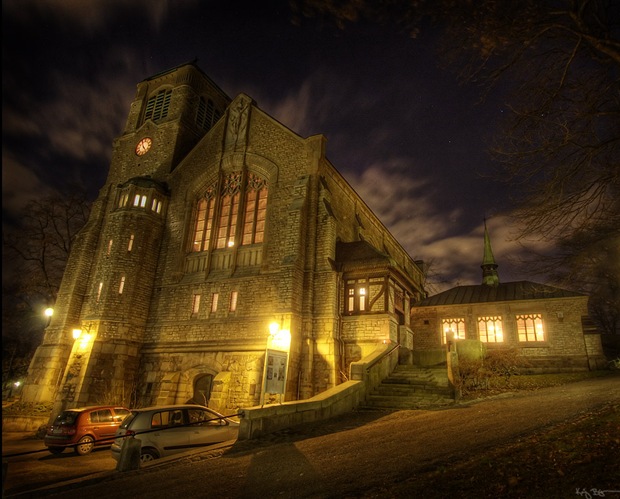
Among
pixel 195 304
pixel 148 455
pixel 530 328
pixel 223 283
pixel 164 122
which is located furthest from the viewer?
pixel 164 122

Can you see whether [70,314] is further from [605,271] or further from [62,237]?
[605,271]

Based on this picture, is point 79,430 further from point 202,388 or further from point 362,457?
point 362,457

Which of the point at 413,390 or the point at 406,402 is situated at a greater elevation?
the point at 413,390

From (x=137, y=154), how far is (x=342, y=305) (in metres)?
17.4

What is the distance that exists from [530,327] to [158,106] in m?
28.2

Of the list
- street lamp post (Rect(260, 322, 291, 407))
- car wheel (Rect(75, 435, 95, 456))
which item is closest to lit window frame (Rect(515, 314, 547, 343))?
street lamp post (Rect(260, 322, 291, 407))

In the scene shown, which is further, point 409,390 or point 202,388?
point 202,388

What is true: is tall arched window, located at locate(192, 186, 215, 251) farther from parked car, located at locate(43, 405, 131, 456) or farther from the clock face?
parked car, located at locate(43, 405, 131, 456)

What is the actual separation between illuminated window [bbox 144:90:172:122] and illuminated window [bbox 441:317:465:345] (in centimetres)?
2341

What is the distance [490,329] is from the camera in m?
24.8

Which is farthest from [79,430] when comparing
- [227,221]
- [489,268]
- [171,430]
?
[489,268]

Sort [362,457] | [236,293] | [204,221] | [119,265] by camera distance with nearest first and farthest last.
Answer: [362,457]
[236,293]
[119,265]
[204,221]

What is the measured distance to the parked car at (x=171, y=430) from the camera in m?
10.1

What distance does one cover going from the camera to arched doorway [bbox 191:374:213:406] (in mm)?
18750
